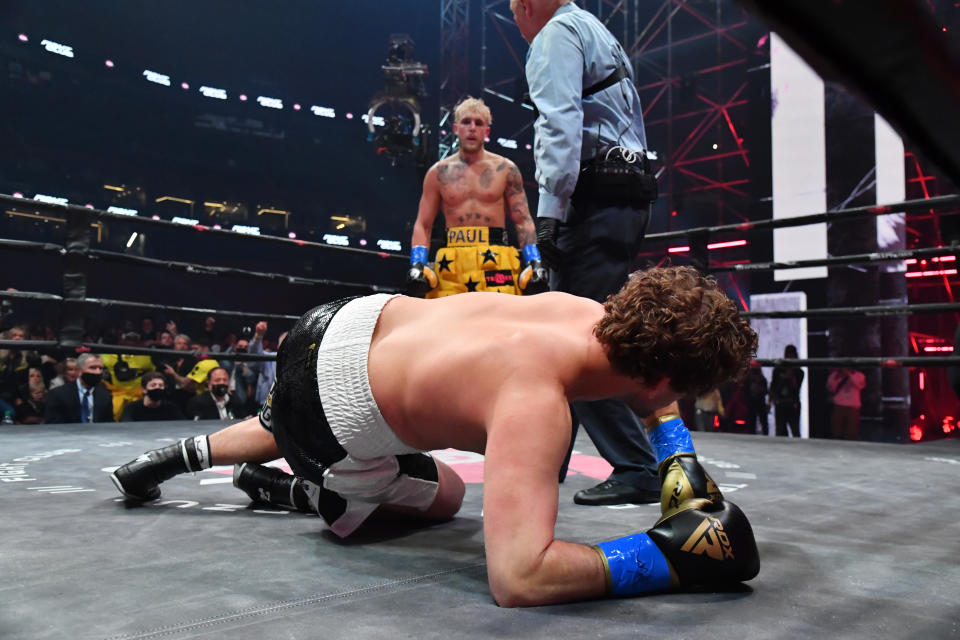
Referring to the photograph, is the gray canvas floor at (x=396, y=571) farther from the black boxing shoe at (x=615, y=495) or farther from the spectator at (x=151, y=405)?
the spectator at (x=151, y=405)

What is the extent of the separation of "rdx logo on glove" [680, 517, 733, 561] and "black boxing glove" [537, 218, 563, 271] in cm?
113

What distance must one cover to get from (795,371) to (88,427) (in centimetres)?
529

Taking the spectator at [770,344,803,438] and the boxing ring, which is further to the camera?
the spectator at [770,344,803,438]

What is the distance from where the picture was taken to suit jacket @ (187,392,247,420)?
4.96 m

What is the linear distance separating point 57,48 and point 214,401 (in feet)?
27.4

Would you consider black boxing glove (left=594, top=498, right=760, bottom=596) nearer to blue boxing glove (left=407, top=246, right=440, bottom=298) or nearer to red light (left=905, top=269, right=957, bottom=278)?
blue boxing glove (left=407, top=246, right=440, bottom=298)

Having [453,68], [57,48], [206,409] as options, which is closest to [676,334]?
[206,409]

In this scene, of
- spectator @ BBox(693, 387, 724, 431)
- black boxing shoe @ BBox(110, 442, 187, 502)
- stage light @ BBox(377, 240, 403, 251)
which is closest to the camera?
black boxing shoe @ BBox(110, 442, 187, 502)

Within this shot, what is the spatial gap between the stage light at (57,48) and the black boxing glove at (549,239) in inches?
436

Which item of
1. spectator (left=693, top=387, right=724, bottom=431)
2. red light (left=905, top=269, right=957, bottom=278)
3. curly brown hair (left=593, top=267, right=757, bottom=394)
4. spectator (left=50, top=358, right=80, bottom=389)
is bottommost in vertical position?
spectator (left=693, top=387, right=724, bottom=431)

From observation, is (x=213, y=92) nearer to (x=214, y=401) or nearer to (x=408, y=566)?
(x=214, y=401)

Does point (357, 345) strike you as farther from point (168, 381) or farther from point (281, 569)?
point (168, 381)

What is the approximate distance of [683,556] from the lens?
110cm

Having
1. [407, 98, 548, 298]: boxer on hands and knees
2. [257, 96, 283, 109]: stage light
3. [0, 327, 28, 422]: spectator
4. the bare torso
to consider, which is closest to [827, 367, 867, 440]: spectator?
[407, 98, 548, 298]: boxer on hands and knees
